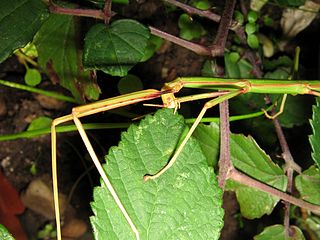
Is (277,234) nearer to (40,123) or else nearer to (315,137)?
(315,137)

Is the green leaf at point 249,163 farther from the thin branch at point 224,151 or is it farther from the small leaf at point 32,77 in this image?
the small leaf at point 32,77

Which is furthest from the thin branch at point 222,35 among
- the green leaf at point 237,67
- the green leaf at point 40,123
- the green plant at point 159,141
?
the green leaf at point 40,123

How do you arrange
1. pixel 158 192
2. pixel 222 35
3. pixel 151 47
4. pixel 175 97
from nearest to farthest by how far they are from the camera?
pixel 158 192
pixel 175 97
pixel 222 35
pixel 151 47

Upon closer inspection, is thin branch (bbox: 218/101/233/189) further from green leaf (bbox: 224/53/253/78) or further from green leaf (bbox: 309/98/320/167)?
green leaf (bbox: 224/53/253/78)

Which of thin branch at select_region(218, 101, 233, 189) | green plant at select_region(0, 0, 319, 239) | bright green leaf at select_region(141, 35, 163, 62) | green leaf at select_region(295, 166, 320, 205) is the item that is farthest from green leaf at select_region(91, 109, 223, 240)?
bright green leaf at select_region(141, 35, 163, 62)

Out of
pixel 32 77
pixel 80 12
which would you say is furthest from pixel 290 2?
pixel 32 77

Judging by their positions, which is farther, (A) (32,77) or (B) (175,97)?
(A) (32,77)
